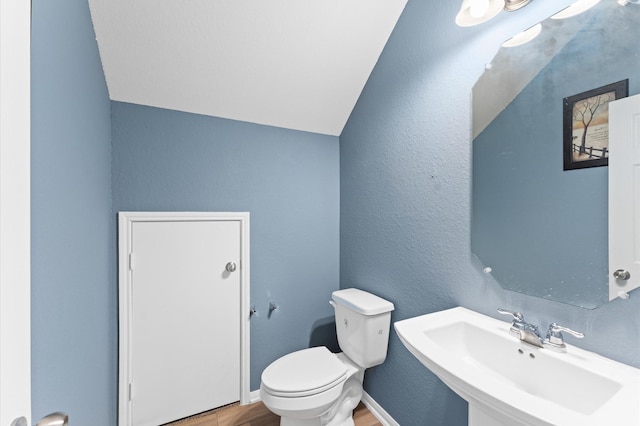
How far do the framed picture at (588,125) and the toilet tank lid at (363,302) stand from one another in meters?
1.06

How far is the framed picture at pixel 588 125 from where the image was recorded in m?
0.82

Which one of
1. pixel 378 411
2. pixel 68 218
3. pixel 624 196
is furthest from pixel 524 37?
pixel 378 411

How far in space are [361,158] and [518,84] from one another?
3.30 ft

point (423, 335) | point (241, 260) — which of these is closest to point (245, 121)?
point (241, 260)

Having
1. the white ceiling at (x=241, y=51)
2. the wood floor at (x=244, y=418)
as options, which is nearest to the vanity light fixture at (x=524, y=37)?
the white ceiling at (x=241, y=51)

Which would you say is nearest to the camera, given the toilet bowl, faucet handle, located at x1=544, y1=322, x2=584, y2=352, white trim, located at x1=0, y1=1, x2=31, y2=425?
white trim, located at x1=0, y1=1, x2=31, y2=425

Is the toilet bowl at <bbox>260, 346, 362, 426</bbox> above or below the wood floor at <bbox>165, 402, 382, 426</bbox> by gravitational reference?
above

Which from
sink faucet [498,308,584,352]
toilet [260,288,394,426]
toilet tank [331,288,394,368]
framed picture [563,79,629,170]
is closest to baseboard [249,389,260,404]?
toilet [260,288,394,426]

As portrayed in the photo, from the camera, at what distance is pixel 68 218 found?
84cm

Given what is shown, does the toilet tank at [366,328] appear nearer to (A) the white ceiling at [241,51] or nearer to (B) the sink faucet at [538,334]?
(B) the sink faucet at [538,334]

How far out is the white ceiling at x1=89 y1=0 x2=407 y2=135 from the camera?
1327 millimetres

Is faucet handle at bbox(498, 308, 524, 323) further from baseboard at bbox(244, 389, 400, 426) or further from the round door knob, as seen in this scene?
baseboard at bbox(244, 389, 400, 426)

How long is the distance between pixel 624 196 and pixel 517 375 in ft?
2.16

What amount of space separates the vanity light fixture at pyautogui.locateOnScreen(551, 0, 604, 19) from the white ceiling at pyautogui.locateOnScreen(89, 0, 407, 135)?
0.85 m
